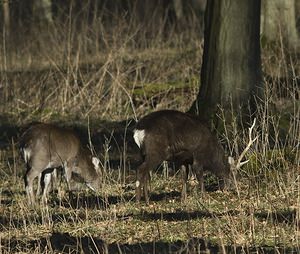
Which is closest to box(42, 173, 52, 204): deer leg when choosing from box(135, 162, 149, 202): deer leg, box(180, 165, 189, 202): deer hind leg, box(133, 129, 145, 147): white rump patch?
box(135, 162, 149, 202): deer leg

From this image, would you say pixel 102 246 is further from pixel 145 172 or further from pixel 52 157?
pixel 52 157

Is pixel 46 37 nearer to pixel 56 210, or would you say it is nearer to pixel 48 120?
pixel 48 120

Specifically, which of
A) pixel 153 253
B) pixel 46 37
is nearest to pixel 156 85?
pixel 46 37

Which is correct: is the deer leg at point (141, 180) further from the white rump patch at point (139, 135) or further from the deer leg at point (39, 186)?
the deer leg at point (39, 186)

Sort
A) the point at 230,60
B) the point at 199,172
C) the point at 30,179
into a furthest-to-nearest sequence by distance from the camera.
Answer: the point at 230,60 < the point at 30,179 < the point at 199,172

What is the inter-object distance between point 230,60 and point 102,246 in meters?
5.21

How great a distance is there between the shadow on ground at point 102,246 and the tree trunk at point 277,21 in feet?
36.0

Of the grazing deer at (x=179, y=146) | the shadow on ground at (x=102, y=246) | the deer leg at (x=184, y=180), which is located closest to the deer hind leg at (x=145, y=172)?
the grazing deer at (x=179, y=146)

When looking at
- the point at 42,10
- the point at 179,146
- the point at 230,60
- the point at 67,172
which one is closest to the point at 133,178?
the point at 67,172

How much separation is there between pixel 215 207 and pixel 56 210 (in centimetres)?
181

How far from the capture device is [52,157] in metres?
12.3

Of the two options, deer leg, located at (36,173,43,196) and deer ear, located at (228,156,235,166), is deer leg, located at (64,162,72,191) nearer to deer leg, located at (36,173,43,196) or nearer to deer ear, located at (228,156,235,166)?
deer leg, located at (36,173,43,196)

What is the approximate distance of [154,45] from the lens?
70.6 feet

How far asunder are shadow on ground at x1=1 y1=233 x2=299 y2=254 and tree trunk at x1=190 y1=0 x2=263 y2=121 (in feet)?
14.6
